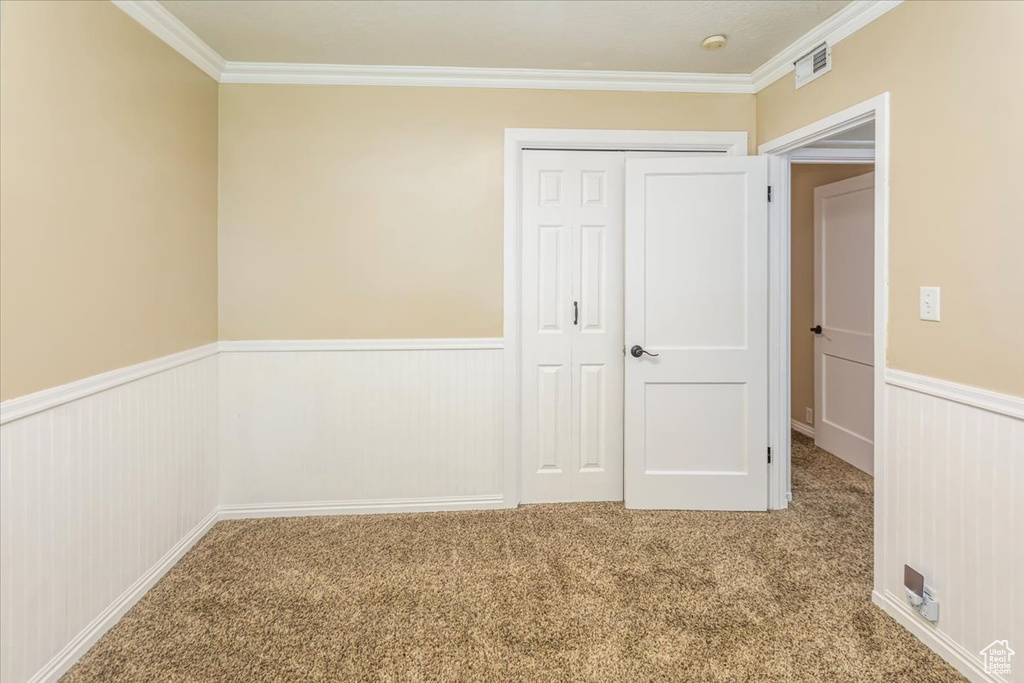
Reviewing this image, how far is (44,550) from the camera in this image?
1.59 m

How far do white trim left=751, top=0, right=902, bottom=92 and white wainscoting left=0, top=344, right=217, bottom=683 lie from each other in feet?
11.2

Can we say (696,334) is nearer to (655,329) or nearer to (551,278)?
(655,329)

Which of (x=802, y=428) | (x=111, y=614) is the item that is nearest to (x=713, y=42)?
(x=802, y=428)

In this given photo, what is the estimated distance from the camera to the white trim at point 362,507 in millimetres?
2770

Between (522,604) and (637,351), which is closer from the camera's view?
(522,604)

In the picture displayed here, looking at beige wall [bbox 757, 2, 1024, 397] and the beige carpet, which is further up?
beige wall [bbox 757, 2, 1024, 397]

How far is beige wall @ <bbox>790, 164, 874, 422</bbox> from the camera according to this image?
407 cm

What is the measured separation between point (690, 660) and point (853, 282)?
3.15m

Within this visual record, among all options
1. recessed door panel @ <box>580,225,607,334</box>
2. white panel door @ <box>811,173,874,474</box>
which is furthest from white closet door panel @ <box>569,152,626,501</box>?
white panel door @ <box>811,173,874,474</box>

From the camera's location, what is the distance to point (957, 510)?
1.67 meters

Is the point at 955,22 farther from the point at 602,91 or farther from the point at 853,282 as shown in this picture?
the point at 853,282

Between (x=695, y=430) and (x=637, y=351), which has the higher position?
(x=637, y=351)

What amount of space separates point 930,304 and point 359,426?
2733 millimetres

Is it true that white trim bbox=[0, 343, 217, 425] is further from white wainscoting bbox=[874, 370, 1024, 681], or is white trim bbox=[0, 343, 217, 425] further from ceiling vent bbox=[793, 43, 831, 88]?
ceiling vent bbox=[793, 43, 831, 88]
